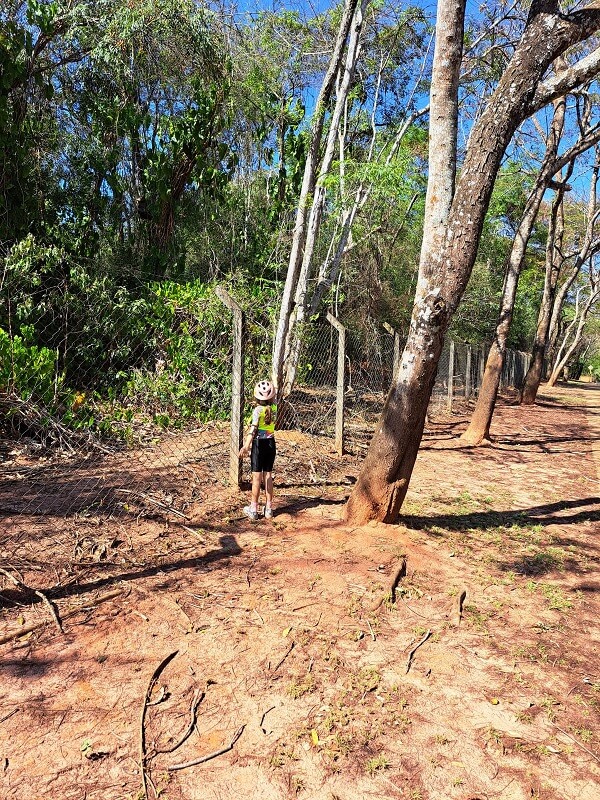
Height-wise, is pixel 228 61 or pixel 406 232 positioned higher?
pixel 228 61

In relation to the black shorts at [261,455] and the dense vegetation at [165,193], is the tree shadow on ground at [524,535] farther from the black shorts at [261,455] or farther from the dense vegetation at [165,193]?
the dense vegetation at [165,193]

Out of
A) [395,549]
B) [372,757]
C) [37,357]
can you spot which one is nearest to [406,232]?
[37,357]

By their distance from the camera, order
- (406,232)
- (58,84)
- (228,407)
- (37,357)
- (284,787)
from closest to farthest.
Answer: (284,787), (37,357), (228,407), (58,84), (406,232)

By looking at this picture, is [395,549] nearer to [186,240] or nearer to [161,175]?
[161,175]

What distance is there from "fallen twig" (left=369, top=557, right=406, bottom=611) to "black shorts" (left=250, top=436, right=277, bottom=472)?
1495 mm

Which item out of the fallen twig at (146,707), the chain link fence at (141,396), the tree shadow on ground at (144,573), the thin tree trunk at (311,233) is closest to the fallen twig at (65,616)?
the tree shadow on ground at (144,573)

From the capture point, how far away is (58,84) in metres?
11.6

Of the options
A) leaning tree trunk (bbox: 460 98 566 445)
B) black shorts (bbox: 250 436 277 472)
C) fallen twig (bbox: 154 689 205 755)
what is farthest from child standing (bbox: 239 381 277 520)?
leaning tree trunk (bbox: 460 98 566 445)

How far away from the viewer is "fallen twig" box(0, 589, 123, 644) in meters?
3.16

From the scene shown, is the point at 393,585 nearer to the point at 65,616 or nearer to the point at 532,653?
the point at 532,653

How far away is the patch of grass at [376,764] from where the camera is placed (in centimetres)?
243

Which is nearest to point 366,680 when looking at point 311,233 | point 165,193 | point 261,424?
point 261,424

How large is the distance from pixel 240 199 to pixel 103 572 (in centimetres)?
1364

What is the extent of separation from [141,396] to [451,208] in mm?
5283
